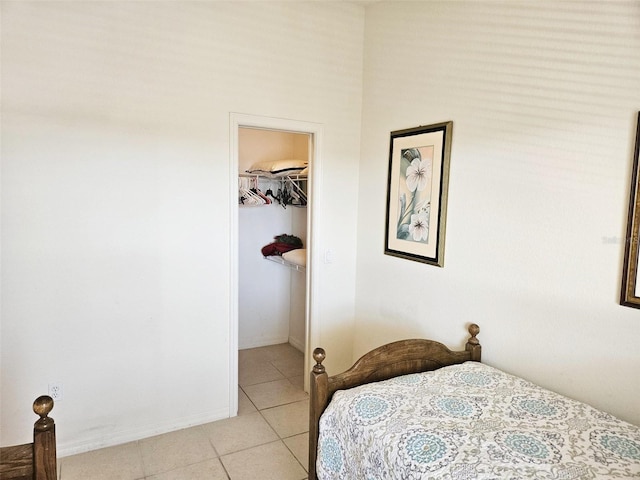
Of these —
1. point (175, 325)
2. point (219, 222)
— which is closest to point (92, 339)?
point (175, 325)

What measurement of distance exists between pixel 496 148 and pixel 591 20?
0.67 metres

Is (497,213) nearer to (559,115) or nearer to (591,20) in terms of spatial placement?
(559,115)

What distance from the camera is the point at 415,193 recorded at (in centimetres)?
280

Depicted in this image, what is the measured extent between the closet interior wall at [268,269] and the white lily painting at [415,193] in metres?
1.54

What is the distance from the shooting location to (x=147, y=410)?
2750 millimetres

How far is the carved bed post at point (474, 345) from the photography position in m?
2.35

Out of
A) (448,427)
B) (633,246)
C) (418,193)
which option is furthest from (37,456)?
(418,193)

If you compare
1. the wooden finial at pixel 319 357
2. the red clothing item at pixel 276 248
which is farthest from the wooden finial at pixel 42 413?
the red clothing item at pixel 276 248

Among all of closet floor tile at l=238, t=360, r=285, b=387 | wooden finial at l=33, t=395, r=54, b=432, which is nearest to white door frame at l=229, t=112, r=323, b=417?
closet floor tile at l=238, t=360, r=285, b=387

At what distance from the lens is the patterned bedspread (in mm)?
1435

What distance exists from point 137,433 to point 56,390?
1.87 ft

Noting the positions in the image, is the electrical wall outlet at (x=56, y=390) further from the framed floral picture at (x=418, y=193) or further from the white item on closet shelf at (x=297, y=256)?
the framed floral picture at (x=418, y=193)

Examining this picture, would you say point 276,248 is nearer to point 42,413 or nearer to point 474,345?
point 474,345

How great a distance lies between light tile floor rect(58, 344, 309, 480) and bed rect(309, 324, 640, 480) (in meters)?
0.62
